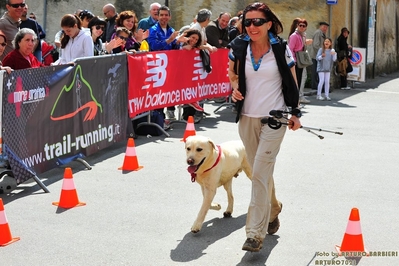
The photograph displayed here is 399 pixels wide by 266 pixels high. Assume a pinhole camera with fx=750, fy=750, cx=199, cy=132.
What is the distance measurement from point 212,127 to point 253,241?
26.6 feet

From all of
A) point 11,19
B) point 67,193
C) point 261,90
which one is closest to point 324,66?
point 11,19

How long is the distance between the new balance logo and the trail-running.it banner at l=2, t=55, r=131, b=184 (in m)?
0.87

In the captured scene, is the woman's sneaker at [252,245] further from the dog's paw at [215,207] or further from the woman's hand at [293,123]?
the dog's paw at [215,207]

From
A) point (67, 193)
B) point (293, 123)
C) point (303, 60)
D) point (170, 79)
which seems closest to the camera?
point (293, 123)

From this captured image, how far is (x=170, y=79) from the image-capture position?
13539 mm

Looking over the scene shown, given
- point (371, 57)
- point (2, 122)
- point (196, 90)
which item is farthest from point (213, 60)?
point (371, 57)

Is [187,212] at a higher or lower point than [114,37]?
lower

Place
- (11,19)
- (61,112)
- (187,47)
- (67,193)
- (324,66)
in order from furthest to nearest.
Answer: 1. (324,66)
2. (187,47)
3. (11,19)
4. (61,112)
5. (67,193)

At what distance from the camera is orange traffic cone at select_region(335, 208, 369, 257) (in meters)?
6.37

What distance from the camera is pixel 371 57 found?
27172 millimetres

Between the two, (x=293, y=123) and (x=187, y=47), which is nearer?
(x=293, y=123)

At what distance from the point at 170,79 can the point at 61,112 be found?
4085 mm

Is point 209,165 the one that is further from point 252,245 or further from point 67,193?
point 67,193

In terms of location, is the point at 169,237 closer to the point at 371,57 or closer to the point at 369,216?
the point at 369,216
